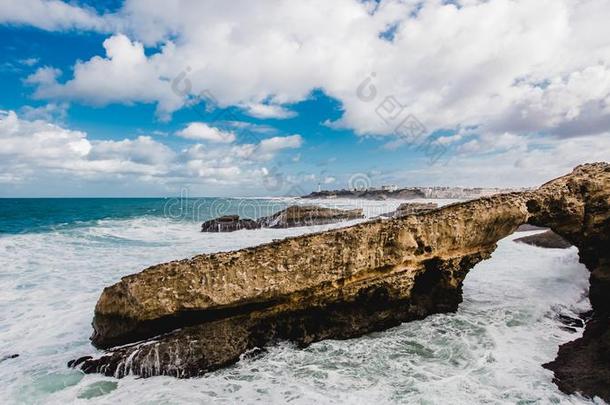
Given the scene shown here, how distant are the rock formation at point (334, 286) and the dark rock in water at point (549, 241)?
8.05 meters

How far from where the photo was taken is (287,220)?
99.2 feet

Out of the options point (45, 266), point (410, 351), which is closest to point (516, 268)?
point (410, 351)

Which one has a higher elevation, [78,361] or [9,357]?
[78,361]

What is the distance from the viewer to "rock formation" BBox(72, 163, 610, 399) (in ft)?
20.4

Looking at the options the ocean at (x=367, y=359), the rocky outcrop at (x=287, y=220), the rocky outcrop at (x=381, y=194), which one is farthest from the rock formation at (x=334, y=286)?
the rocky outcrop at (x=381, y=194)

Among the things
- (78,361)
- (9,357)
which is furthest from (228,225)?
(78,361)

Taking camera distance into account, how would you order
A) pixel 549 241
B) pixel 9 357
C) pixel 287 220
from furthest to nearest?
pixel 287 220 → pixel 549 241 → pixel 9 357

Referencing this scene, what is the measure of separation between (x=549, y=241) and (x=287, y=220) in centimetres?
1853

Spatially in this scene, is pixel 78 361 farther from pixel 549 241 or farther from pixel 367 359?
pixel 549 241

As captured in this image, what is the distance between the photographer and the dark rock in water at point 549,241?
15.8 m

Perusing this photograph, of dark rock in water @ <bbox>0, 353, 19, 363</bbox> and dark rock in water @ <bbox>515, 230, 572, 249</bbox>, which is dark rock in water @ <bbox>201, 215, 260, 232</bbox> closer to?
dark rock in water @ <bbox>515, 230, 572, 249</bbox>

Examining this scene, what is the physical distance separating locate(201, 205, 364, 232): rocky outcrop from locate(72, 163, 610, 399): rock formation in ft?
70.3

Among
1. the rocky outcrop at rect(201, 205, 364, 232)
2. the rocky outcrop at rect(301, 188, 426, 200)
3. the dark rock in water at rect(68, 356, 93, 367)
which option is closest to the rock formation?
the dark rock in water at rect(68, 356, 93, 367)

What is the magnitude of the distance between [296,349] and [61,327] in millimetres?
5366
